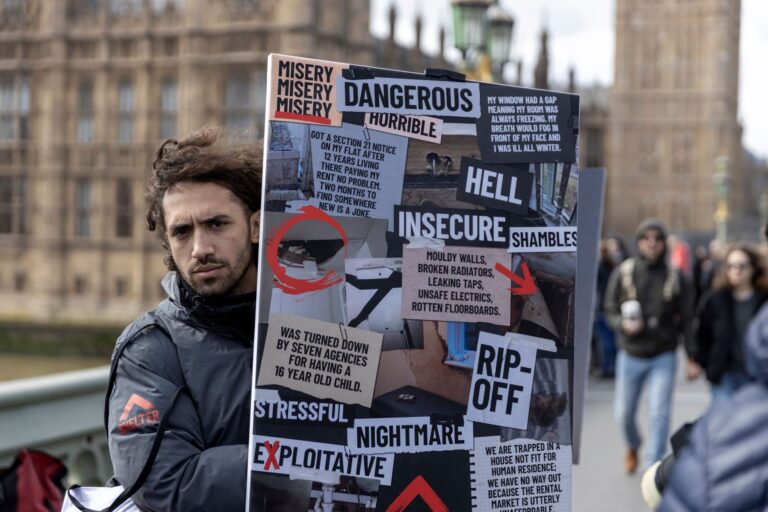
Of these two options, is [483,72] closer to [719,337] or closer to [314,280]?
[719,337]

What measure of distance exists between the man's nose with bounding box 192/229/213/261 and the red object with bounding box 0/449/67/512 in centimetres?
118

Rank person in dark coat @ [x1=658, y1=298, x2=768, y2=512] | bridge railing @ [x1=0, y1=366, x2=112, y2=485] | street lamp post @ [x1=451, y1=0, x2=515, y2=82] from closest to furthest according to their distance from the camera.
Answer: person in dark coat @ [x1=658, y1=298, x2=768, y2=512]
bridge railing @ [x1=0, y1=366, x2=112, y2=485]
street lamp post @ [x1=451, y1=0, x2=515, y2=82]

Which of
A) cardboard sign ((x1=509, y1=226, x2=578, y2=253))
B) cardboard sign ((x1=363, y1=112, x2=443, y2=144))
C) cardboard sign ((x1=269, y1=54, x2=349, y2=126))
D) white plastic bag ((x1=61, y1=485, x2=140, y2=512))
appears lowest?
white plastic bag ((x1=61, y1=485, x2=140, y2=512))

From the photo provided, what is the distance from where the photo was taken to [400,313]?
2.08m

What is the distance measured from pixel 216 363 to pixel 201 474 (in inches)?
8.8

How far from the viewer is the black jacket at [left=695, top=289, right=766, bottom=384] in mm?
6902

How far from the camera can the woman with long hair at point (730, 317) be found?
22.6 feet

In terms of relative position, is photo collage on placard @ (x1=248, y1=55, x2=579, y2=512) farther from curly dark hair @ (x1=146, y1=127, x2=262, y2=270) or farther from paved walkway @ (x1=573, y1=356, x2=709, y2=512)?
paved walkway @ (x1=573, y1=356, x2=709, y2=512)

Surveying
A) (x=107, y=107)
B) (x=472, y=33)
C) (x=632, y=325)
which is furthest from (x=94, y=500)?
(x=107, y=107)

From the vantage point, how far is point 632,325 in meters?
6.75

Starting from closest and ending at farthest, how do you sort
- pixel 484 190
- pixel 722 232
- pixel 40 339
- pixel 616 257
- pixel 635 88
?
pixel 484 190 → pixel 616 257 → pixel 40 339 → pixel 722 232 → pixel 635 88

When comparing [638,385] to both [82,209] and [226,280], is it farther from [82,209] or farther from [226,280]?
[82,209]

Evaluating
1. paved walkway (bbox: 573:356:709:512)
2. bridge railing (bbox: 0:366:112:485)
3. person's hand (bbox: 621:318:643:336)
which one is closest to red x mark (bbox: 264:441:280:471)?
bridge railing (bbox: 0:366:112:485)

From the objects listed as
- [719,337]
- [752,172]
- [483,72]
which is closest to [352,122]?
[719,337]
